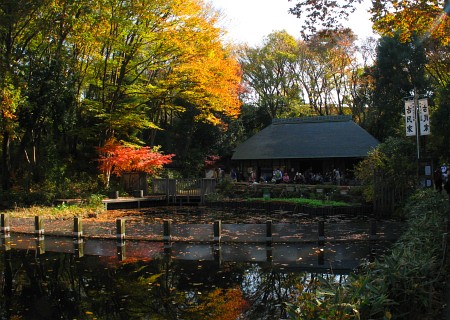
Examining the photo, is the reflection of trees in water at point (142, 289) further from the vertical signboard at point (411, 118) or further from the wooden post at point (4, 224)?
the vertical signboard at point (411, 118)

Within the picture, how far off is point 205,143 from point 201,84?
10769 millimetres

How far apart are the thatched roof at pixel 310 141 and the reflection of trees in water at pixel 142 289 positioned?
2104 cm

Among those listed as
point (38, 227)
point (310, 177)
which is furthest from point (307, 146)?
point (38, 227)

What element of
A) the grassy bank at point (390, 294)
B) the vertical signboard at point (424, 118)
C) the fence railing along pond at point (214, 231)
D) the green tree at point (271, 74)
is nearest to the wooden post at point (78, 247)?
the fence railing along pond at point (214, 231)

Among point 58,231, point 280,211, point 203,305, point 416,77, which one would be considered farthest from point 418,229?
point 416,77

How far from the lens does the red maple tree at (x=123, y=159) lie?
2492 cm

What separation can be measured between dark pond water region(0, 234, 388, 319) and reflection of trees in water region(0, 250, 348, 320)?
0.05ft

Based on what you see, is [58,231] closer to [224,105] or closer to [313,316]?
[313,316]

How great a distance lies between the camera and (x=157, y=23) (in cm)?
2383

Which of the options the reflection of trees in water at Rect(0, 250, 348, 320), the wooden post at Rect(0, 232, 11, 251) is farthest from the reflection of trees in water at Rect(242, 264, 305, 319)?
the wooden post at Rect(0, 232, 11, 251)

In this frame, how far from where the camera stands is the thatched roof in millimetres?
29359

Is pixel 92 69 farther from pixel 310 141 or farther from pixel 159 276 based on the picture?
pixel 159 276

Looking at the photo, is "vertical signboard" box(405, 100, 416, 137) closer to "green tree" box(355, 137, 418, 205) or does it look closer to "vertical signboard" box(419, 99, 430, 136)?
"vertical signboard" box(419, 99, 430, 136)

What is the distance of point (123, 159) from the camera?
80.9ft
